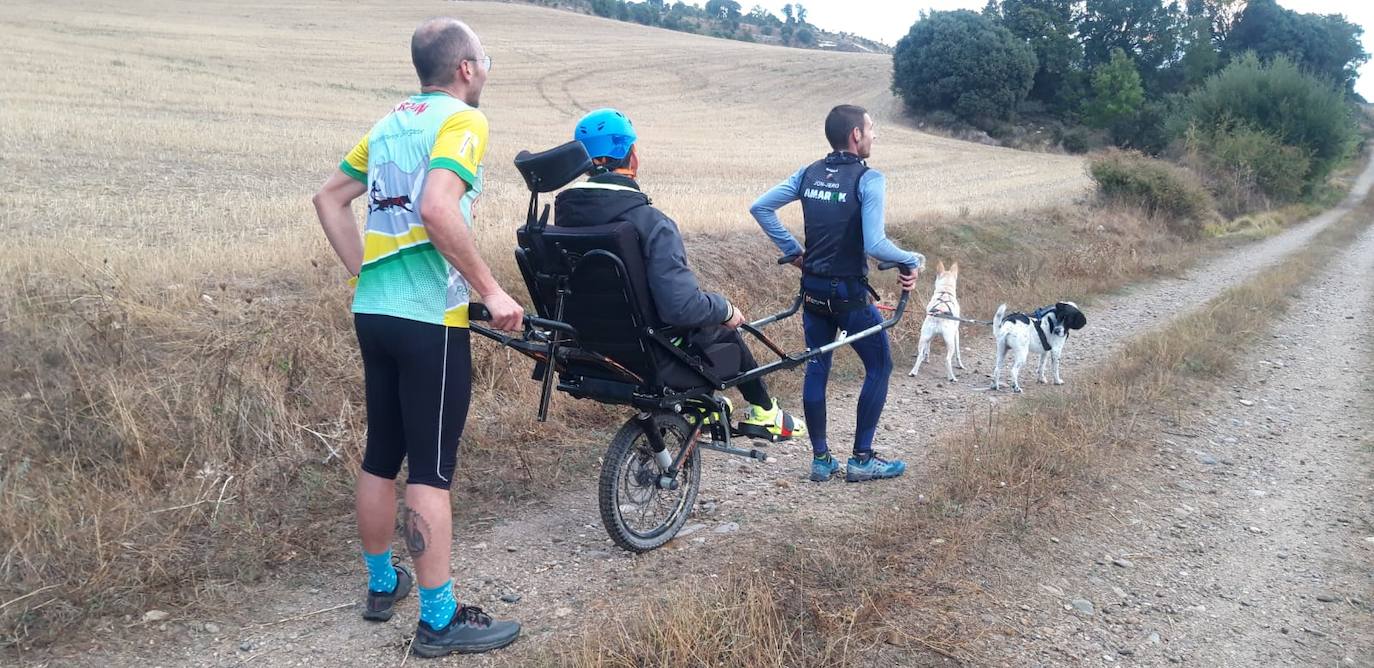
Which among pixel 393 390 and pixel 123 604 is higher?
pixel 393 390

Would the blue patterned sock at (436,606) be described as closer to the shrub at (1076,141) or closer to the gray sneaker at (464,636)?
the gray sneaker at (464,636)

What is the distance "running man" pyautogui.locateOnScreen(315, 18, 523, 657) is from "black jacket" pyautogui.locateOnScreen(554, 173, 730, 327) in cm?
62

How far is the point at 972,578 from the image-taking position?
3977 mm

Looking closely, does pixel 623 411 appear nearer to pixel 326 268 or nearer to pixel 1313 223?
pixel 326 268

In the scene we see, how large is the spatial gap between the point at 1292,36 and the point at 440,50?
78967 mm

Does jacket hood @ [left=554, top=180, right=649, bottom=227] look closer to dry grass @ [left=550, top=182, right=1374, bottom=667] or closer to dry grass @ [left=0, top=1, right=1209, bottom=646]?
dry grass @ [left=550, top=182, right=1374, bottom=667]

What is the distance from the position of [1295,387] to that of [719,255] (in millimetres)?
5430

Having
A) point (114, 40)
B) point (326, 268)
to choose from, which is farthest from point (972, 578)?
point (114, 40)

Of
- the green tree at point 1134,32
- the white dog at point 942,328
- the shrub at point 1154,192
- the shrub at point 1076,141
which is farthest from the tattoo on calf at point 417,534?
the green tree at point 1134,32

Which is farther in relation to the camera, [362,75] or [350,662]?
[362,75]

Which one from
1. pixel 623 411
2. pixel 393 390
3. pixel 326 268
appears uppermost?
pixel 393 390

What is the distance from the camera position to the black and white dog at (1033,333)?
8.15 meters

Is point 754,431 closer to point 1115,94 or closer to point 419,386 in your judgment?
point 419,386

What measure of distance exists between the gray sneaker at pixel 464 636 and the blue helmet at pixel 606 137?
6.07ft
